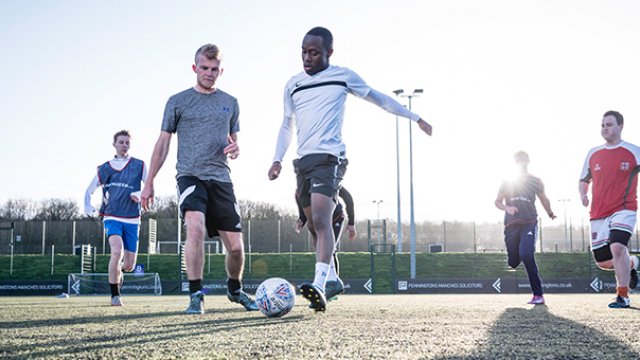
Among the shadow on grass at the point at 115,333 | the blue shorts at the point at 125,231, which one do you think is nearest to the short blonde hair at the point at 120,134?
the blue shorts at the point at 125,231

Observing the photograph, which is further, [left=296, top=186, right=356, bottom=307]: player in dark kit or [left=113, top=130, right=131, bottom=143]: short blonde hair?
[left=113, top=130, right=131, bottom=143]: short blonde hair

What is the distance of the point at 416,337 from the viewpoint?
312cm

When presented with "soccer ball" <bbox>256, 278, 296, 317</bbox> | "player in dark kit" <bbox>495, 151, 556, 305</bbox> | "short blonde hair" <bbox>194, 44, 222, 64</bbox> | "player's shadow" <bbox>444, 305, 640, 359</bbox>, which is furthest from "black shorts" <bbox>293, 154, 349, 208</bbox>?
"player in dark kit" <bbox>495, 151, 556, 305</bbox>

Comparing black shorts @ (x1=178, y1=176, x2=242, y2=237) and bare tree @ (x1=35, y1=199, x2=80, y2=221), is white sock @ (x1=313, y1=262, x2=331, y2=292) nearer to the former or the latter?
black shorts @ (x1=178, y1=176, x2=242, y2=237)

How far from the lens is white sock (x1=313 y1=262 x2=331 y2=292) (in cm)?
464

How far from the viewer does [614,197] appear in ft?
24.3

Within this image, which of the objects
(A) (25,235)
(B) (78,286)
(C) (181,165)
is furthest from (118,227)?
(A) (25,235)

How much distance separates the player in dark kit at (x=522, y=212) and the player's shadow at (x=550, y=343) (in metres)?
4.31

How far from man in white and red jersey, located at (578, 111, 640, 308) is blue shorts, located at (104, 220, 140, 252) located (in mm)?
5808

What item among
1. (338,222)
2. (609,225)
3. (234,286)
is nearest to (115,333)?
(234,286)

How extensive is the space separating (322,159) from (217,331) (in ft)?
6.14

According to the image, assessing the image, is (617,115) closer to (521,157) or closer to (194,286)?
(521,157)

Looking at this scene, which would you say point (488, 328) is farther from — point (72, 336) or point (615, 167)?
point (615, 167)

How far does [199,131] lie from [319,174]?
4.32 feet
